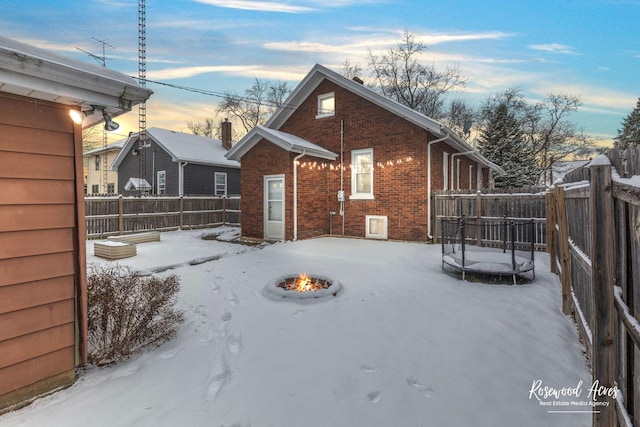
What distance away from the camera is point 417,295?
512cm

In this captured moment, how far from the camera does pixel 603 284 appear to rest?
69.1 inches

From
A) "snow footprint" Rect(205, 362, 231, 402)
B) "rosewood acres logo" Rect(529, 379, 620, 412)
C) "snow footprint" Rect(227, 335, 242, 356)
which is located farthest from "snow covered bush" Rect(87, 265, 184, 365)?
"rosewood acres logo" Rect(529, 379, 620, 412)

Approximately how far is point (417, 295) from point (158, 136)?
20.6 m

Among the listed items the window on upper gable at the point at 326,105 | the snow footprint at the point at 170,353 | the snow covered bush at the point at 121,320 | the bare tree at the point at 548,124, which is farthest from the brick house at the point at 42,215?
the bare tree at the point at 548,124

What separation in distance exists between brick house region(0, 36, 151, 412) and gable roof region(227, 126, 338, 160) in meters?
7.47

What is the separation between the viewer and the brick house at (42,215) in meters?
2.51

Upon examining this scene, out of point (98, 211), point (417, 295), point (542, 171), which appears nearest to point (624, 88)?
point (542, 171)

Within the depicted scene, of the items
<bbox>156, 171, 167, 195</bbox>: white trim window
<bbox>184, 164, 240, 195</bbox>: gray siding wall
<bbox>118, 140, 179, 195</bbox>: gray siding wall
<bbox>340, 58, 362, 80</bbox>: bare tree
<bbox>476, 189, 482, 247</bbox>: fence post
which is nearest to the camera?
<bbox>476, 189, 482, 247</bbox>: fence post

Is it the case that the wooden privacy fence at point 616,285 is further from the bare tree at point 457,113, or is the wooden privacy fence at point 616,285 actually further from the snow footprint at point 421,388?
the bare tree at point 457,113

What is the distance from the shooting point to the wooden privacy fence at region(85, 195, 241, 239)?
1227 centimetres

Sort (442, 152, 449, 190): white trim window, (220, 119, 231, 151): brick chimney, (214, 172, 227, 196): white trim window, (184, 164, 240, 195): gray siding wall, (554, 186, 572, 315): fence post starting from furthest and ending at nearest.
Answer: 1. (220, 119, 231, 151): brick chimney
2. (214, 172, 227, 196): white trim window
3. (184, 164, 240, 195): gray siding wall
4. (442, 152, 449, 190): white trim window
5. (554, 186, 572, 315): fence post

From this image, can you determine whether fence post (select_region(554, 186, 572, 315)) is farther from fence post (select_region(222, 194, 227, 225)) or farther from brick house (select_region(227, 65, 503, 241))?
fence post (select_region(222, 194, 227, 225))

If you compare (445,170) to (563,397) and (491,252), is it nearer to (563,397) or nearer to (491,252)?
(491,252)

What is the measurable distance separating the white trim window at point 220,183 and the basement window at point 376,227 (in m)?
13.1
